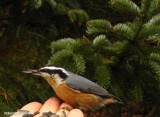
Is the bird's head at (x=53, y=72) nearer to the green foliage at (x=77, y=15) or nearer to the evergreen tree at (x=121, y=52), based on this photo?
the evergreen tree at (x=121, y=52)

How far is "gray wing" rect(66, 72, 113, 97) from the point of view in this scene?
2.94 metres

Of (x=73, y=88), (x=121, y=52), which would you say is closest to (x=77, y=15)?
(x=121, y=52)

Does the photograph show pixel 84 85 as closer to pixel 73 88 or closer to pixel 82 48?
pixel 73 88

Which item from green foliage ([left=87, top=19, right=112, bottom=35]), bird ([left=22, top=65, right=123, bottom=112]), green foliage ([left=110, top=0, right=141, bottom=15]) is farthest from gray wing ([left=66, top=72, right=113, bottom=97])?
green foliage ([left=110, top=0, right=141, bottom=15])

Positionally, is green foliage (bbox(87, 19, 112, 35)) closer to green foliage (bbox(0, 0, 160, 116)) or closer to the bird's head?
green foliage (bbox(0, 0, 160, 116))

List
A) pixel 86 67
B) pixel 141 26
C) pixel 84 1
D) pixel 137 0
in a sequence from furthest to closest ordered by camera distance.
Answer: pixel 137 0
pixel 84 1
pixel 86 67
pixel 141 26

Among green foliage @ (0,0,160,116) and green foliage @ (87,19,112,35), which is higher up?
green foliage @ (87,19,112,35)

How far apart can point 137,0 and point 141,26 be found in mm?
1361

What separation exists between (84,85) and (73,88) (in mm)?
69

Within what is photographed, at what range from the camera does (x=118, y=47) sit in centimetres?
299

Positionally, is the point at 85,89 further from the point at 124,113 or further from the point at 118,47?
the point at 124,113

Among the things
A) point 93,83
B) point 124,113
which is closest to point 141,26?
point 93,83

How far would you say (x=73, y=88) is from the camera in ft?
9.80

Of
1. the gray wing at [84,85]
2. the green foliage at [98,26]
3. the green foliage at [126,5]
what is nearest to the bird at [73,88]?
the gray wing at [84,85]
